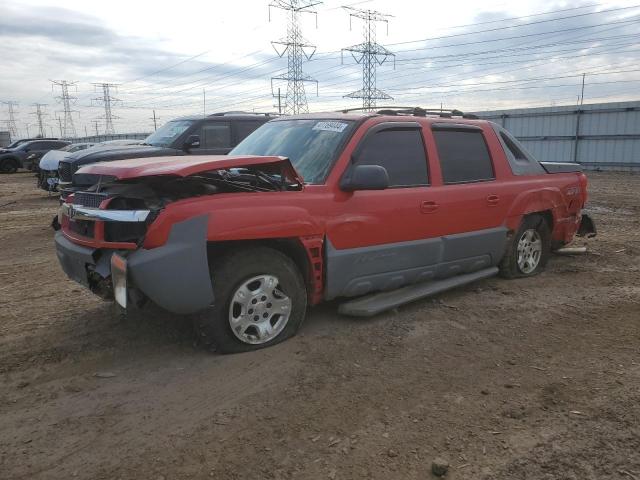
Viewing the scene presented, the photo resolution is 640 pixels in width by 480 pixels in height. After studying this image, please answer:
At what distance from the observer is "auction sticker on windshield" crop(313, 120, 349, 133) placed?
454cm

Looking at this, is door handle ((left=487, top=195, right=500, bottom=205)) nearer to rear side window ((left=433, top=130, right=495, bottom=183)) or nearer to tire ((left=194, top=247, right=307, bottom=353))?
rear side window ((left=433, top=130, right=495, bottom=183))

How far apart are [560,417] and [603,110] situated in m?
21.4

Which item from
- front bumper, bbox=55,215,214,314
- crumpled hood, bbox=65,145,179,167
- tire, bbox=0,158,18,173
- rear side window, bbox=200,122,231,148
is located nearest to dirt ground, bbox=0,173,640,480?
front bumper, bbox=55,215,214,314

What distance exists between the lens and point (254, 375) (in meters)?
3.55

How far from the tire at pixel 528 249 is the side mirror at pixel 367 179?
2.32 m

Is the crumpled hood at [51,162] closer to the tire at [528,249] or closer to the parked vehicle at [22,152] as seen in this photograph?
the tire at [528,249]

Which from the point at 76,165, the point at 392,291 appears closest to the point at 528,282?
the point at 392,291

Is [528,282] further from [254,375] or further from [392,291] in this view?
[254,375]

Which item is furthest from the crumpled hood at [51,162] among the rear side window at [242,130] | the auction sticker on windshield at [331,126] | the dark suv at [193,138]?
the auction sticker on windshield at [331,126]

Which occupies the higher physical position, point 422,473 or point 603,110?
point 603,110

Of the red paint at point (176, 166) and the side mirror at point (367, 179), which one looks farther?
the side mirror at point (367, 179)

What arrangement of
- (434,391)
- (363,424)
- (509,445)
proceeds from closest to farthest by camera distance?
(509,445) → (363,424) → (434,391)

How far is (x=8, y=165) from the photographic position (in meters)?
26.3

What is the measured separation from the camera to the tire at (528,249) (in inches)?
231
